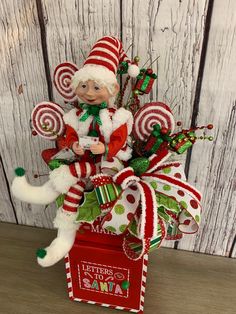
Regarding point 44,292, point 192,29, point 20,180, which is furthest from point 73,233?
point 192,29

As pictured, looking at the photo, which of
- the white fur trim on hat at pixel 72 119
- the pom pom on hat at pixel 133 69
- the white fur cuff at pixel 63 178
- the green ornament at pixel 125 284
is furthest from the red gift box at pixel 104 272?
the pom pom on hat at pixel 133 69

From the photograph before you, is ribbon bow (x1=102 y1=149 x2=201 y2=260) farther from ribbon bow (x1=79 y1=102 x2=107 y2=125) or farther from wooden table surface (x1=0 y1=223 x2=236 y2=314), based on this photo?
wooden table surface (x1=0 y1=223 x2=236 y2=314)

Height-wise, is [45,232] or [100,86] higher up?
[100,86]

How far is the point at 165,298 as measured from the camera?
92 centimetres

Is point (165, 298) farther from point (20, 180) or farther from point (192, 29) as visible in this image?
point (192, 29)

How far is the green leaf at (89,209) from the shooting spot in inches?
27.9

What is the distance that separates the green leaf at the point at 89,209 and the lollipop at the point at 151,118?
0.51 ft

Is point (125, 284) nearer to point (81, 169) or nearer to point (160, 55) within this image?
point (81, 169)

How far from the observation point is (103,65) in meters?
0.65

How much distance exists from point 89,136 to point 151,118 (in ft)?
0.41

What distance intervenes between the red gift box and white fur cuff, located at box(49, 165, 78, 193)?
0.37 feet

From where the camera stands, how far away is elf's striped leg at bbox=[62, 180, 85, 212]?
0.73 meters

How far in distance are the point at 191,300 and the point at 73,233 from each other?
0.36m

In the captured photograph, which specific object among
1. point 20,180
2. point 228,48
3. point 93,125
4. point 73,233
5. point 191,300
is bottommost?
point 191,300
